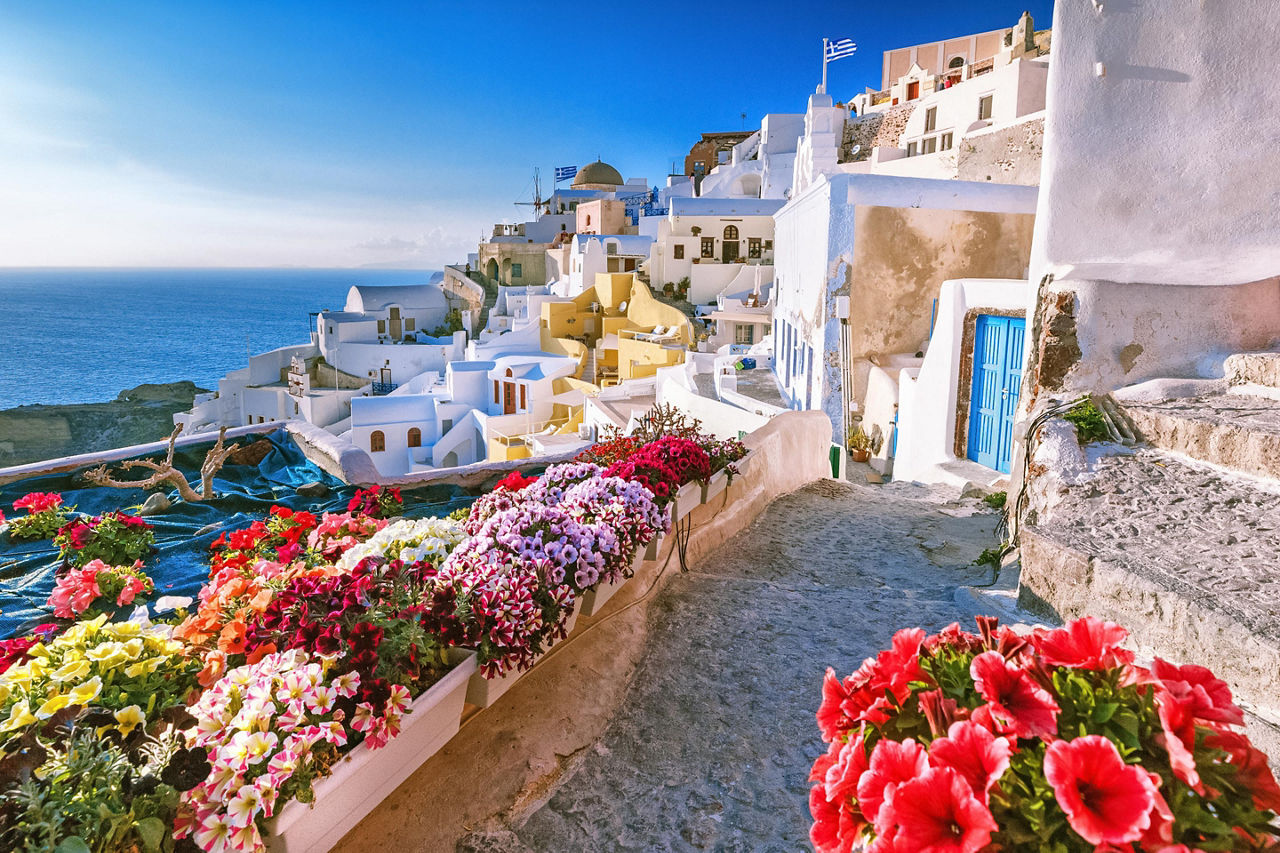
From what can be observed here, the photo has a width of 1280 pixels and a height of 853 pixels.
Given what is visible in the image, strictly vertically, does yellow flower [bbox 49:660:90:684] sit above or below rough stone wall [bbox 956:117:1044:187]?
below

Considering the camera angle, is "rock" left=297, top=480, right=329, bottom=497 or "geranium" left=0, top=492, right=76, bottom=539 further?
"rock" left=297, top=480, right=329, bottom=497

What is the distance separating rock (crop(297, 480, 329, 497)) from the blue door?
7811 millimetres

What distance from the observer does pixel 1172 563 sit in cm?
353

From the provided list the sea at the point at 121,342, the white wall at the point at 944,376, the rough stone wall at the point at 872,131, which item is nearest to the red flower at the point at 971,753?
the white wall at the point at 944,376

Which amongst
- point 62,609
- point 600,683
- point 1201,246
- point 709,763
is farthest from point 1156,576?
point 62,609

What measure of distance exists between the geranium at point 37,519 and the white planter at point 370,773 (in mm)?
4983

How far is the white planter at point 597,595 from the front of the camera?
3.58 metres

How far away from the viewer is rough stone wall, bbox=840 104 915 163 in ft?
109

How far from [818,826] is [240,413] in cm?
4617

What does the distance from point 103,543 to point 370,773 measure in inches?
165

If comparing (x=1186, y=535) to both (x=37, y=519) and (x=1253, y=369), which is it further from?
(x=37, y=519)

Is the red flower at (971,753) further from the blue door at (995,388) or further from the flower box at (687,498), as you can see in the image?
the blue door at (995,388)

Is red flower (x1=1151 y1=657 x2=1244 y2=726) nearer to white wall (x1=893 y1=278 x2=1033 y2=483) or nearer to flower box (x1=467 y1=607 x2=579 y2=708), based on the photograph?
flower box (x1=467 y1=607 x2=579 y2=708)

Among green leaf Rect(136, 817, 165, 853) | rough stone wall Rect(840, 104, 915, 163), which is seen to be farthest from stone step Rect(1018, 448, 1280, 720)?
Answer: rough stone wall Rect(840, 104, 915, 163)
